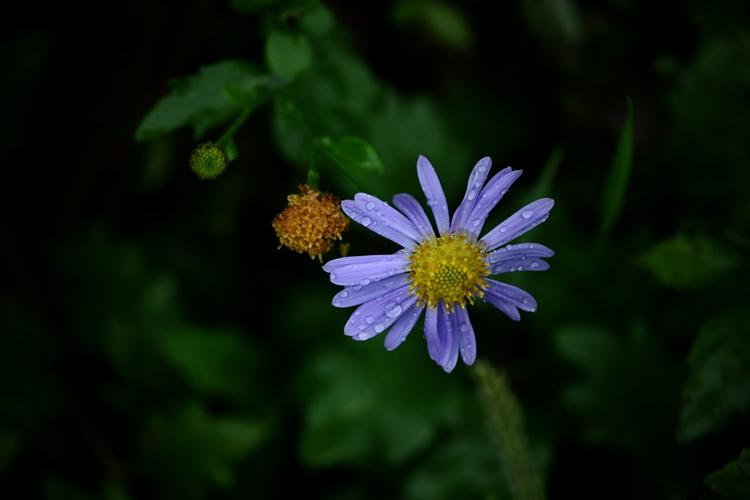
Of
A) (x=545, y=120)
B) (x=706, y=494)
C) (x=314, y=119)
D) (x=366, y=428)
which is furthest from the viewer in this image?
(x=545, y=120)

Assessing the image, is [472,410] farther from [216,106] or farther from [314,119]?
[216,106]

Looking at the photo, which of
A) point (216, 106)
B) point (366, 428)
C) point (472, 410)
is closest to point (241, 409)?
point (366, 428)

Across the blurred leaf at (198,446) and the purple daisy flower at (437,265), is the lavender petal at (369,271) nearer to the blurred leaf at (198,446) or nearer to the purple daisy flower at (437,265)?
the purple daisy flower at (437,265)

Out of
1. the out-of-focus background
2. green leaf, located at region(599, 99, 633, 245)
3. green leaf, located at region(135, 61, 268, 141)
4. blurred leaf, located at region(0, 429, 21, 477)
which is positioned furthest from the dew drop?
blurred leaf, located at region(0, 429, 21, 477)

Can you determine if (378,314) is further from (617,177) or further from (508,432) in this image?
(617,177)

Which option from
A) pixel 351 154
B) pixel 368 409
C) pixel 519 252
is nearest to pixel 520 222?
pixel 519 252

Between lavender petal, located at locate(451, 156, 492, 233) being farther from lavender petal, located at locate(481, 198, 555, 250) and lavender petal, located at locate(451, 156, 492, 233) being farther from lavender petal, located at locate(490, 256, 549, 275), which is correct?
lavender petal, located at locate(490, 256, 549, 275)

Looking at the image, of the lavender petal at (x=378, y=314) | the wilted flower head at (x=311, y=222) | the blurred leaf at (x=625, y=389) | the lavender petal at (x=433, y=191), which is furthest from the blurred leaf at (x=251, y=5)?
the blurred leaf at (x=625, y=389)
